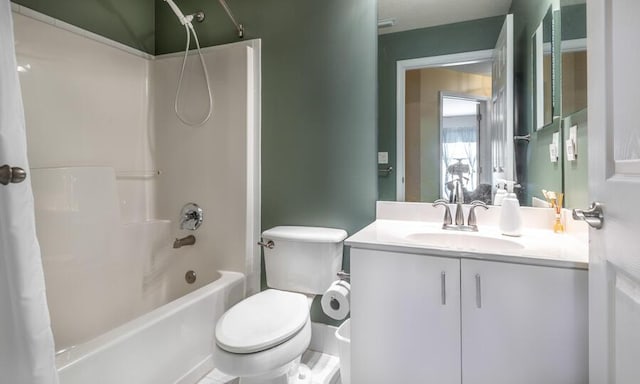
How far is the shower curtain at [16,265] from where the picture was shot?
0.77 m

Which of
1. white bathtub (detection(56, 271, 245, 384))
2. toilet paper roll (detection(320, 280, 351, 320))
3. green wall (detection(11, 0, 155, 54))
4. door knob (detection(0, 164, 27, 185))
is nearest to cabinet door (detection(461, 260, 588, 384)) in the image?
toilet paper roll (detection(320, 280, 351, 320))

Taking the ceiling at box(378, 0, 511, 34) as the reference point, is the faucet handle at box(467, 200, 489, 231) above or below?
below

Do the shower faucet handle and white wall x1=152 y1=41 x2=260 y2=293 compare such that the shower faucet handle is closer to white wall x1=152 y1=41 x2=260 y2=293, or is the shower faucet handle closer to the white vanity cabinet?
white wall x1=152 y1=41 x2=260 y2=293

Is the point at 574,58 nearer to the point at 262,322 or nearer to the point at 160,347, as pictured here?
the point at 262,322

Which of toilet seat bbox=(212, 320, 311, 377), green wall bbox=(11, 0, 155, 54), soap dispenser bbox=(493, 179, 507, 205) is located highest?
green wall bbox=(11, 0, 155, 54)

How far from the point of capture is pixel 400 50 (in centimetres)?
165

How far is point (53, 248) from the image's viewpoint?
1.50 meters

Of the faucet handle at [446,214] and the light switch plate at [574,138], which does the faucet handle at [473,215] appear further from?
the light switch plate at [574,138]

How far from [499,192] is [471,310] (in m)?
0.70

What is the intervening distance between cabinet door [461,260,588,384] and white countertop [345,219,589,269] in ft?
0.09

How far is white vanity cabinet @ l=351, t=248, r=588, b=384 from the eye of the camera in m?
0.93

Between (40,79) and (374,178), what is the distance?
1.75 meters

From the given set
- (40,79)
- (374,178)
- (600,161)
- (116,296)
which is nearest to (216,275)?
(116,296)

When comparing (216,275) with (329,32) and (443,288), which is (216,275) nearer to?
(443,288)
